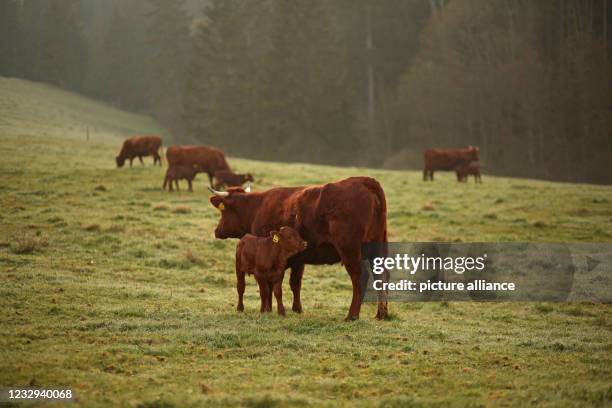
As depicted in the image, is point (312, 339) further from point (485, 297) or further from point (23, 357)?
point (485, 297)

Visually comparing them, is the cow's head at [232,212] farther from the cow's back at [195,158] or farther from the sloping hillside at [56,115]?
the sloping hillside at [56,115]

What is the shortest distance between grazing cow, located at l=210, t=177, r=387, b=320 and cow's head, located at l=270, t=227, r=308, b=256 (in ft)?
1.93

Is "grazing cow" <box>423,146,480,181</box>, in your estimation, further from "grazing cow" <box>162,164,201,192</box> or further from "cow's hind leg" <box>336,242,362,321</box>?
"cow's hind leg" <box>336,242,362,321</box>

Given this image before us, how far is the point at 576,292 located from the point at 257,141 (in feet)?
191

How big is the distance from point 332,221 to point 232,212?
2.72 m

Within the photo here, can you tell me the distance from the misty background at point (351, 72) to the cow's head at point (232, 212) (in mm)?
44153

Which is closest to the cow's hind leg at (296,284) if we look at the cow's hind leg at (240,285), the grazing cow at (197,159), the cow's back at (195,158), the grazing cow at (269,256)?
the grazing cow at (269,256)

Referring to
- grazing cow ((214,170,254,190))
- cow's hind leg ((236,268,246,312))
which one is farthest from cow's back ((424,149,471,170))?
cow's hind leg ((236,268,246,312))

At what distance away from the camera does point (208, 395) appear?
7.84 meters

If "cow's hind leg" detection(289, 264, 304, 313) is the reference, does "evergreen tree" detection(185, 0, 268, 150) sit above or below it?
above

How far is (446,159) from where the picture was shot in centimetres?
4194

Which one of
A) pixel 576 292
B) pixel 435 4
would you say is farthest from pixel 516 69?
pixel 576 292

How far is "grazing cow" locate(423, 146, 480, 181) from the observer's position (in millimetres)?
41250

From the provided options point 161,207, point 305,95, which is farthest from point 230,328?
point 305,95
